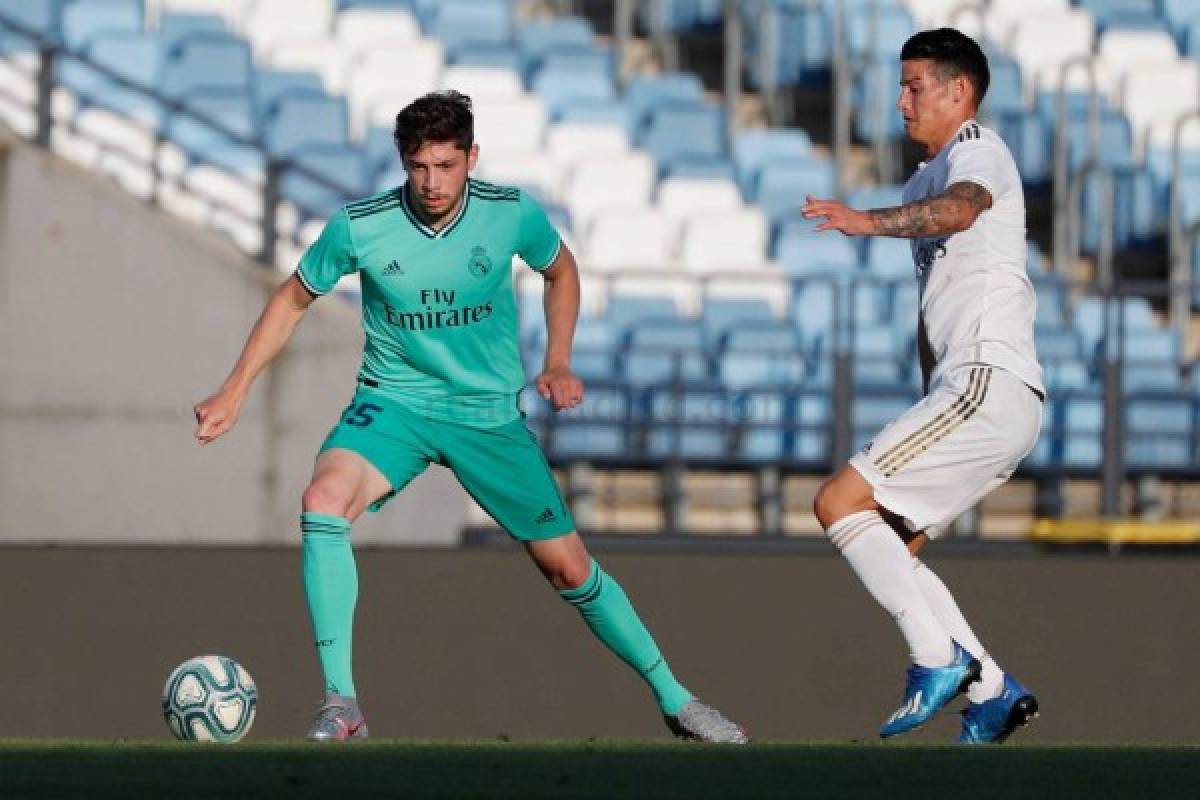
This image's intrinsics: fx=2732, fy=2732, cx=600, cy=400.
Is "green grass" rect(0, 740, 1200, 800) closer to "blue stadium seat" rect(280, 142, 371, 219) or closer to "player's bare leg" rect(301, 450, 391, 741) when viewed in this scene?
"player's bare leg" rect(301, 450, 391, 741)

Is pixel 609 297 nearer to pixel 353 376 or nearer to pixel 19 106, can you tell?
pixel 353 376

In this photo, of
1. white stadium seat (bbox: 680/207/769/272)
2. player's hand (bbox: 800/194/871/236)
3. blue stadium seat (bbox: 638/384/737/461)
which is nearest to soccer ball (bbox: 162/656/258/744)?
player's hand (bbox: 800/194/871/236)

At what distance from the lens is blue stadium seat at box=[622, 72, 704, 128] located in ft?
53.0

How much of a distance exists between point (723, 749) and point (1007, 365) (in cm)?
133

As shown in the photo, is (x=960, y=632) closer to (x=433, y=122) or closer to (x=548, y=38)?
(x=433, y=122)

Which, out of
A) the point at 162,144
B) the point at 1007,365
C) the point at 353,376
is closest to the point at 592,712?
the point at 1007,365

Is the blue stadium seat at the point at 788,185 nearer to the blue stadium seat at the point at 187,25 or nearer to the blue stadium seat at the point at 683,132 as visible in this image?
the blue stadium seat at the point at 683,132

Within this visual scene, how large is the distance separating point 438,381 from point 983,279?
144 centimetres

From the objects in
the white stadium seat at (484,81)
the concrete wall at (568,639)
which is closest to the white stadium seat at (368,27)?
the white stadium seat at (484,81)

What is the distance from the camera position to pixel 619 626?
7246 mm

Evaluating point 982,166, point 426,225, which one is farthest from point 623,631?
point 982,166

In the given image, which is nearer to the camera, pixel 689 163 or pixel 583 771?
pixel 583 771

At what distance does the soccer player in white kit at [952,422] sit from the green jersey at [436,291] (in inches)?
38.0

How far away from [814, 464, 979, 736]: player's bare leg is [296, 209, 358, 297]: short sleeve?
4.48ft
